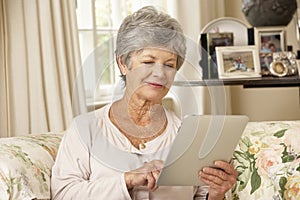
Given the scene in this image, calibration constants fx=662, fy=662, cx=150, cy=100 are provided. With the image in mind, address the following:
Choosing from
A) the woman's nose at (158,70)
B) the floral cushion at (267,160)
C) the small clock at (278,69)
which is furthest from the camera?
the small clock at (278,69)

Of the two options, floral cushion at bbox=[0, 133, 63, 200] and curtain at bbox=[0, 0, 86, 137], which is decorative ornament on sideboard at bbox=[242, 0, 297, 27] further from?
floral cushion at bbox=[0, 133, 63, 200]

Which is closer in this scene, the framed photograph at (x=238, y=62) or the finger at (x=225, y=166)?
the finger at (x=225, y=166)

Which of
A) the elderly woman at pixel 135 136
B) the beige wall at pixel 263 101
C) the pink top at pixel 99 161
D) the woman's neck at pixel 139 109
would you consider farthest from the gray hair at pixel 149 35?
the beige wall at pixel 263 101

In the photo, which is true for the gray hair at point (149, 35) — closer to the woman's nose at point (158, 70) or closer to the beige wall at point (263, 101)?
the woman's nose at point (158, 70)

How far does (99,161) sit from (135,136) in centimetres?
12

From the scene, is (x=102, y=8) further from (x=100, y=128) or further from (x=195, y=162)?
(x=195, y=162)

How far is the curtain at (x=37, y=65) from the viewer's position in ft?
8.37

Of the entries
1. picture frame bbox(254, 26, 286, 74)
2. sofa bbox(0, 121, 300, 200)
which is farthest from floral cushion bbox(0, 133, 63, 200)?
picture frame bbox(254, 26, 286, 74)

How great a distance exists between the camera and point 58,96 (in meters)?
2.76

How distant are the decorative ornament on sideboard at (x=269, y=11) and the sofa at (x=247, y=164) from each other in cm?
101

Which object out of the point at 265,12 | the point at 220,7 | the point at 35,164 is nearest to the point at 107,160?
the point at 35,164

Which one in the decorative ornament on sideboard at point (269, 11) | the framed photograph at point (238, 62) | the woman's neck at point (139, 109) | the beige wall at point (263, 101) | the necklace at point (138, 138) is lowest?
the beige wall at point (263, 101)

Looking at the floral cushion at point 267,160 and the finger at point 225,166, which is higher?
the finger at point 225,166

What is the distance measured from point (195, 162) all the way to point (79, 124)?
15.3 inches
